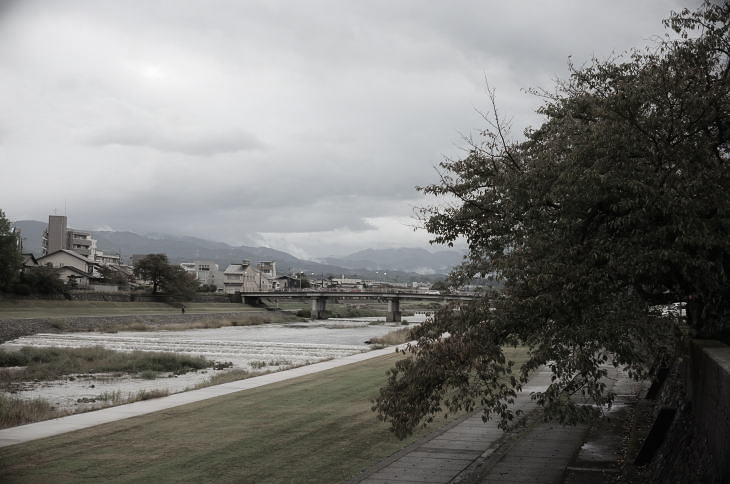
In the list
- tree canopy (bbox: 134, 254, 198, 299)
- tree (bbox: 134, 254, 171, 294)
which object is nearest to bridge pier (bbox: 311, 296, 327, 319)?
tree canopy (bbox: 134, 254, 198, 299)

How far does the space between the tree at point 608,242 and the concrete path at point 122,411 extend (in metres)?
10.7

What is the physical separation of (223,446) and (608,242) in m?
9.66

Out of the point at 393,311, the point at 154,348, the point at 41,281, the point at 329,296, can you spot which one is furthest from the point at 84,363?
the point at 329,296

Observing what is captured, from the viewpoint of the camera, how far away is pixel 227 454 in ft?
47.6

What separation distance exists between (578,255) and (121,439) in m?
11.7

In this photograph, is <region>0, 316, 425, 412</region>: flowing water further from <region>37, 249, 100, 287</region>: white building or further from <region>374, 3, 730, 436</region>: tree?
<region>37, 249, 100, 287</region>: white building

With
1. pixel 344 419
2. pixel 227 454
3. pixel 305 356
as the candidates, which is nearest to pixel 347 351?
pixel 305 356

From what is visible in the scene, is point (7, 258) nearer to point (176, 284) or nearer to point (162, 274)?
point (162, 274)

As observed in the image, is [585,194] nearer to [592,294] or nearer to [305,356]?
[592,294]

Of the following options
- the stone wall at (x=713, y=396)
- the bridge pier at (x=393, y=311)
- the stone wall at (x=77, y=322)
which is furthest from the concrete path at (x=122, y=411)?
the bridge pier at (x=393, y=311)

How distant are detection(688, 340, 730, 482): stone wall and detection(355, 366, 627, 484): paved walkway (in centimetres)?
334

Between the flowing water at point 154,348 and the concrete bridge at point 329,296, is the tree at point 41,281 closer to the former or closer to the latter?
the flowing water at point 154,348

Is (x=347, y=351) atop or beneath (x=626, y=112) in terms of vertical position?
beneath

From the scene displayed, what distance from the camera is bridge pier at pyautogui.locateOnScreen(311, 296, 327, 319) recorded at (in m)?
134
